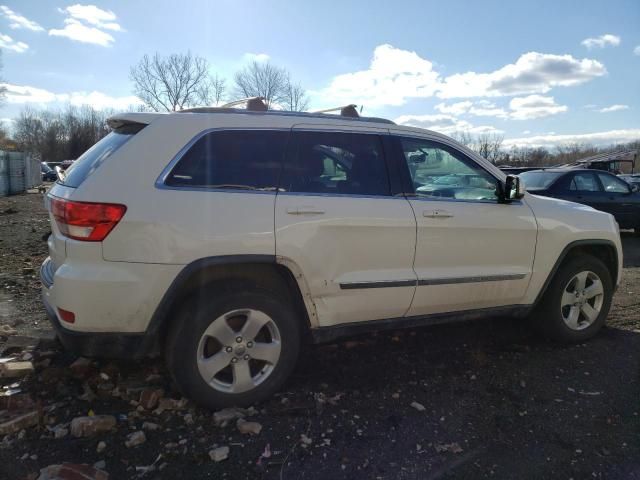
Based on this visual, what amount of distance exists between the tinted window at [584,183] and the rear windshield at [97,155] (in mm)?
9063

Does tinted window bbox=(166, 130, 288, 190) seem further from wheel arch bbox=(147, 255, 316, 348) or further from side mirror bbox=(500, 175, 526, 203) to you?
side mirror bbox=(500, 175, 526, 203)

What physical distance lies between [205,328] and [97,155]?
131 centimetres

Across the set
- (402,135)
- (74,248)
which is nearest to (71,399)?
(74,248)

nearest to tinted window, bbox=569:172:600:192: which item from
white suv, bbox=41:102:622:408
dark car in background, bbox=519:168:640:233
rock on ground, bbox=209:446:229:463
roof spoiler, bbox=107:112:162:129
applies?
dark car in background, bbox=519:168:640:233

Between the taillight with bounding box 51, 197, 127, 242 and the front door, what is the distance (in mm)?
1976

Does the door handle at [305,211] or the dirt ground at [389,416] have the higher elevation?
the door handle at [305,211]

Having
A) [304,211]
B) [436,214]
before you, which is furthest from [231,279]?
[436,214]

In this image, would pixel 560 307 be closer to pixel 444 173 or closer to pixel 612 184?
pixel 444 173

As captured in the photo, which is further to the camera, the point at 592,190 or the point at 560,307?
the point at 592,190

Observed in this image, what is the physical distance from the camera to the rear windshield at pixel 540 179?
31.2 feet

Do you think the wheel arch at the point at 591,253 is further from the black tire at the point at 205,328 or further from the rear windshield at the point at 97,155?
the rear windshield at the point at 97,155

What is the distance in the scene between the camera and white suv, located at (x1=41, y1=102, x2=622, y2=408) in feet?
8.99

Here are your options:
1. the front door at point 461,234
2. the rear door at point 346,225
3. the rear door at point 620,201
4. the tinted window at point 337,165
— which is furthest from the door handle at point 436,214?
the rear door at point 620,201

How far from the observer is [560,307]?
419 cm
